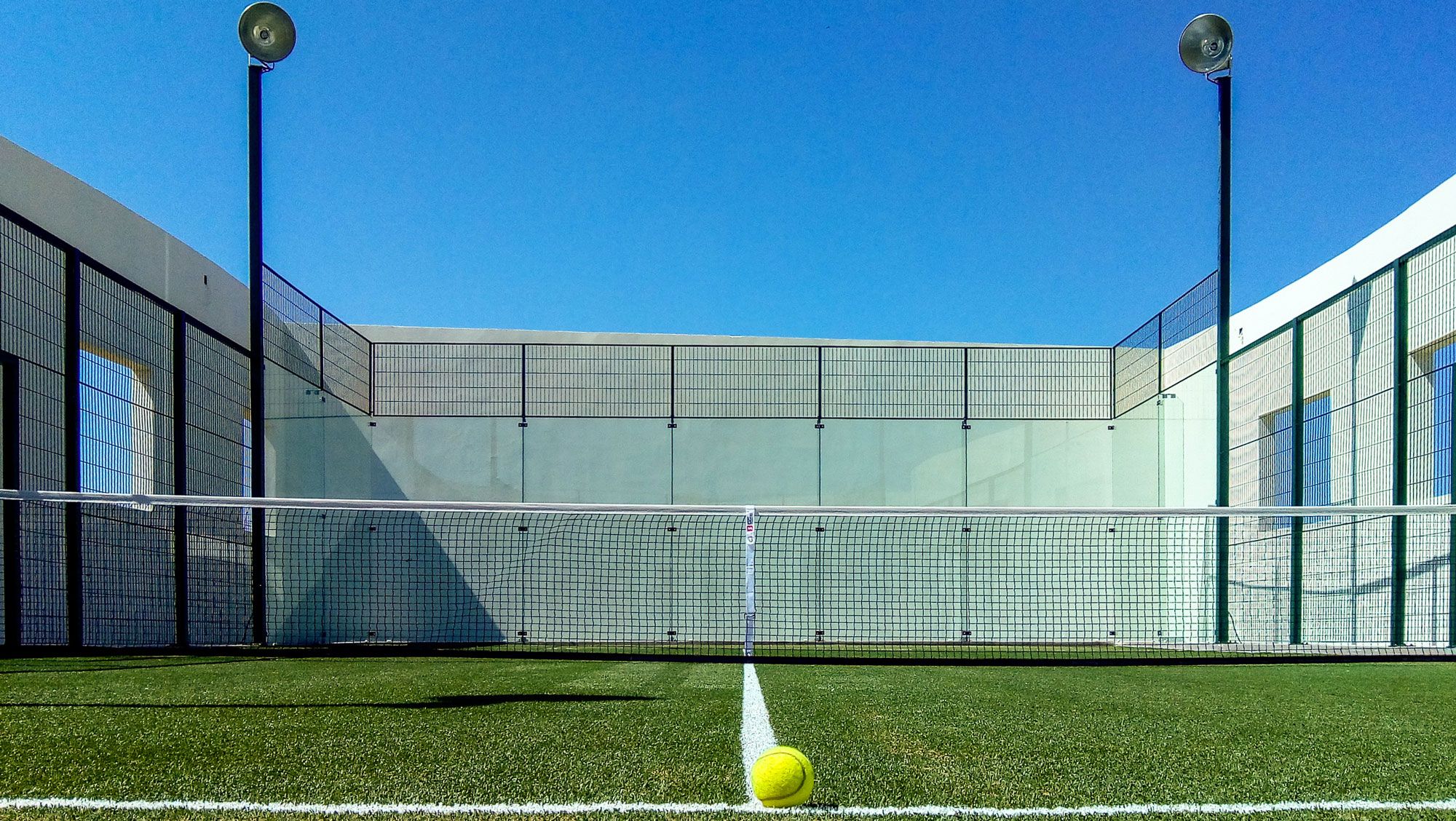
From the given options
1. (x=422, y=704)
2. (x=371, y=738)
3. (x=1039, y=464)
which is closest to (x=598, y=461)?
(x=1039, y=464)

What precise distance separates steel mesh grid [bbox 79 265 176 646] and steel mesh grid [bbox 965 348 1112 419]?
31.8 feet

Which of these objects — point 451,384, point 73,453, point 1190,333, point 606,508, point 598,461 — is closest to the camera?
point 606,508

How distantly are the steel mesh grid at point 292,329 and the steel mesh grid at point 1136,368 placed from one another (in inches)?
419

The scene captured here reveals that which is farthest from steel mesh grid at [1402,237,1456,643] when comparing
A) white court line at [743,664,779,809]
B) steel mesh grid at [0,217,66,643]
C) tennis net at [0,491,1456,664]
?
steel mesh grid at [0,217,66,643]

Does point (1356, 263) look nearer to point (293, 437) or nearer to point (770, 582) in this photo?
point (770, 582)

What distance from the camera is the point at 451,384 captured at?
14.3 metres

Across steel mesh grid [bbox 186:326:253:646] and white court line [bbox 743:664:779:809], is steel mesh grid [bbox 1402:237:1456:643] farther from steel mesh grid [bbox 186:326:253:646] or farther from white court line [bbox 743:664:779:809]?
steel mesh grid [bbox 186:326:253:646]

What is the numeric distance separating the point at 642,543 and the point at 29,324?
Answer: 7.04m

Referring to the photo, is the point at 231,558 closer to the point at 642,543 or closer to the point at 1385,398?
the point at 642,543

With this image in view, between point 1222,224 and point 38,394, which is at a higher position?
point 1222,224

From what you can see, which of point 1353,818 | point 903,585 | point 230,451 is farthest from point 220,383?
point 1353,818

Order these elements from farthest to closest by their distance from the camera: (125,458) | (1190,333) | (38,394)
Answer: (1190,333), (125,458), (38,394)

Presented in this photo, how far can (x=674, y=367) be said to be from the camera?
14328 millimetres

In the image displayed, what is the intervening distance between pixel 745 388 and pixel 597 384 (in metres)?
2.01
